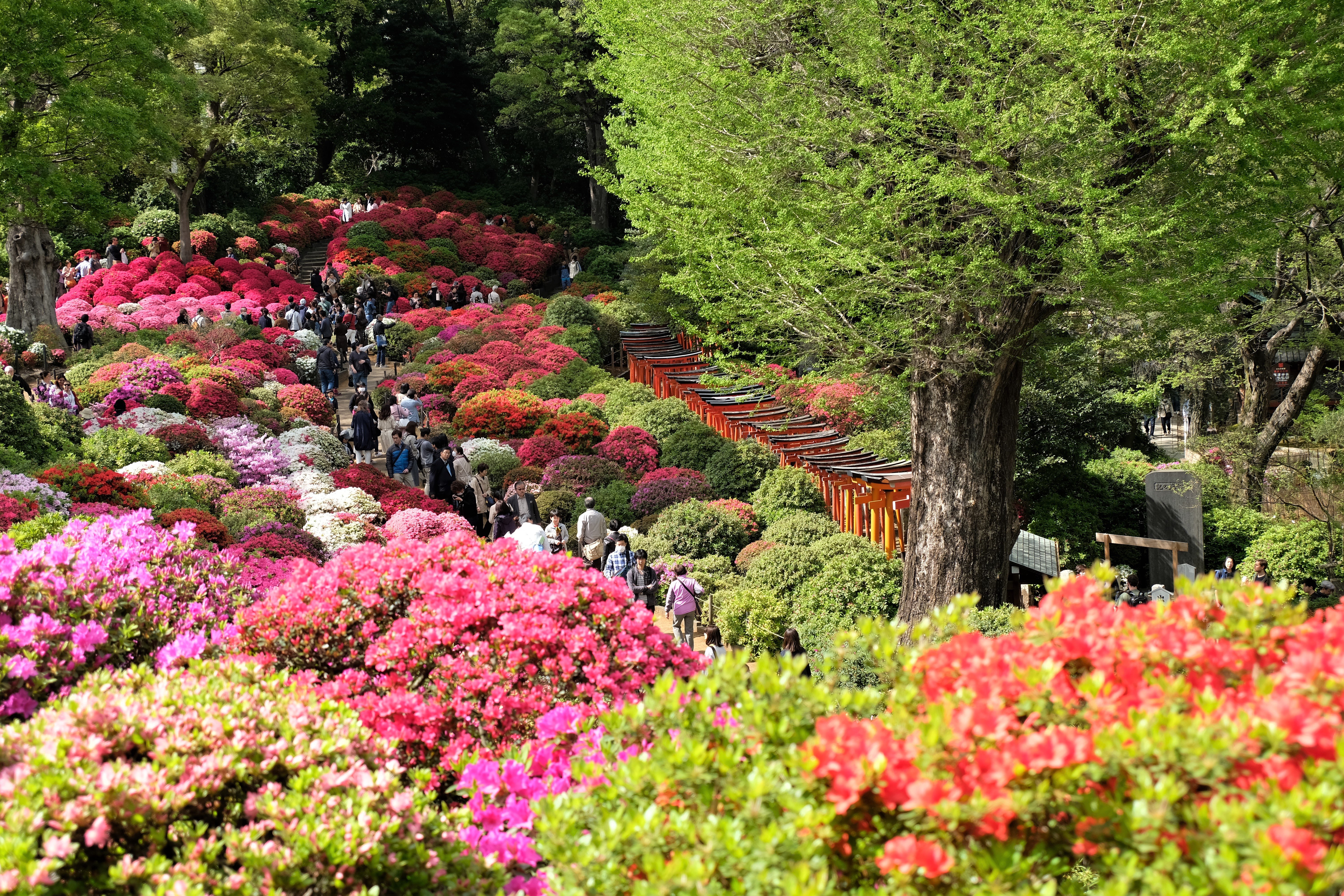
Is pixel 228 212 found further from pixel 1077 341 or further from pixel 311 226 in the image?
pixel 1077 341

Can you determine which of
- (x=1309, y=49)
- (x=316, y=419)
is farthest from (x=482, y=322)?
(x=1309, y=49)

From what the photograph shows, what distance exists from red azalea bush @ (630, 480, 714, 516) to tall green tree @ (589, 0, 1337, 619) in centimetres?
526

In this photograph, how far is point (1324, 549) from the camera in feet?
48.2

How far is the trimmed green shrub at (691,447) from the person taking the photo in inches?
723

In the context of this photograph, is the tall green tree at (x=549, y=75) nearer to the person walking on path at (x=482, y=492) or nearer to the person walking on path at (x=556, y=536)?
the person walking on path at (x=482, y=492)

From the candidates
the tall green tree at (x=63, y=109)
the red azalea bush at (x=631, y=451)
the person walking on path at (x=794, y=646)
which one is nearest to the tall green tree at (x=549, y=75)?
the tall green tree at (x=63, y=109)

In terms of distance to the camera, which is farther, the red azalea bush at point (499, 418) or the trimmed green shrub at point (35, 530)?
the red azalea bush at point (499, 418)

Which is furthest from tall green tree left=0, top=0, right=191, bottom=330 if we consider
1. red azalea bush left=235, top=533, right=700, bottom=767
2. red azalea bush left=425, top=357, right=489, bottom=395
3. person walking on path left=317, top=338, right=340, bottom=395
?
red azalea bush left=235, top=533, right=700, bottom=767

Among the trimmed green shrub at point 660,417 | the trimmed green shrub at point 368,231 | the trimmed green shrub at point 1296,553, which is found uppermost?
the trimmed green shrub at point 368,231

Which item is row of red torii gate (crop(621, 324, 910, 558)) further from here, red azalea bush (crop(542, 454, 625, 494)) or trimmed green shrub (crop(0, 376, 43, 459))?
trimmed green shrub (crop(0, 376, 43, 459))

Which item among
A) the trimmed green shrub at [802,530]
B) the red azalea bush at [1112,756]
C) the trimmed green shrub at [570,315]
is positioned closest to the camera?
the red azalea bush at [1112,756]

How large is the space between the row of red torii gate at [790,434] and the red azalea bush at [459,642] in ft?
19.8

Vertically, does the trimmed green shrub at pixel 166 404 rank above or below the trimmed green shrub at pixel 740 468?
A: above

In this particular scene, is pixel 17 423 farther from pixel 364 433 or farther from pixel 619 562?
pixel 619 562
